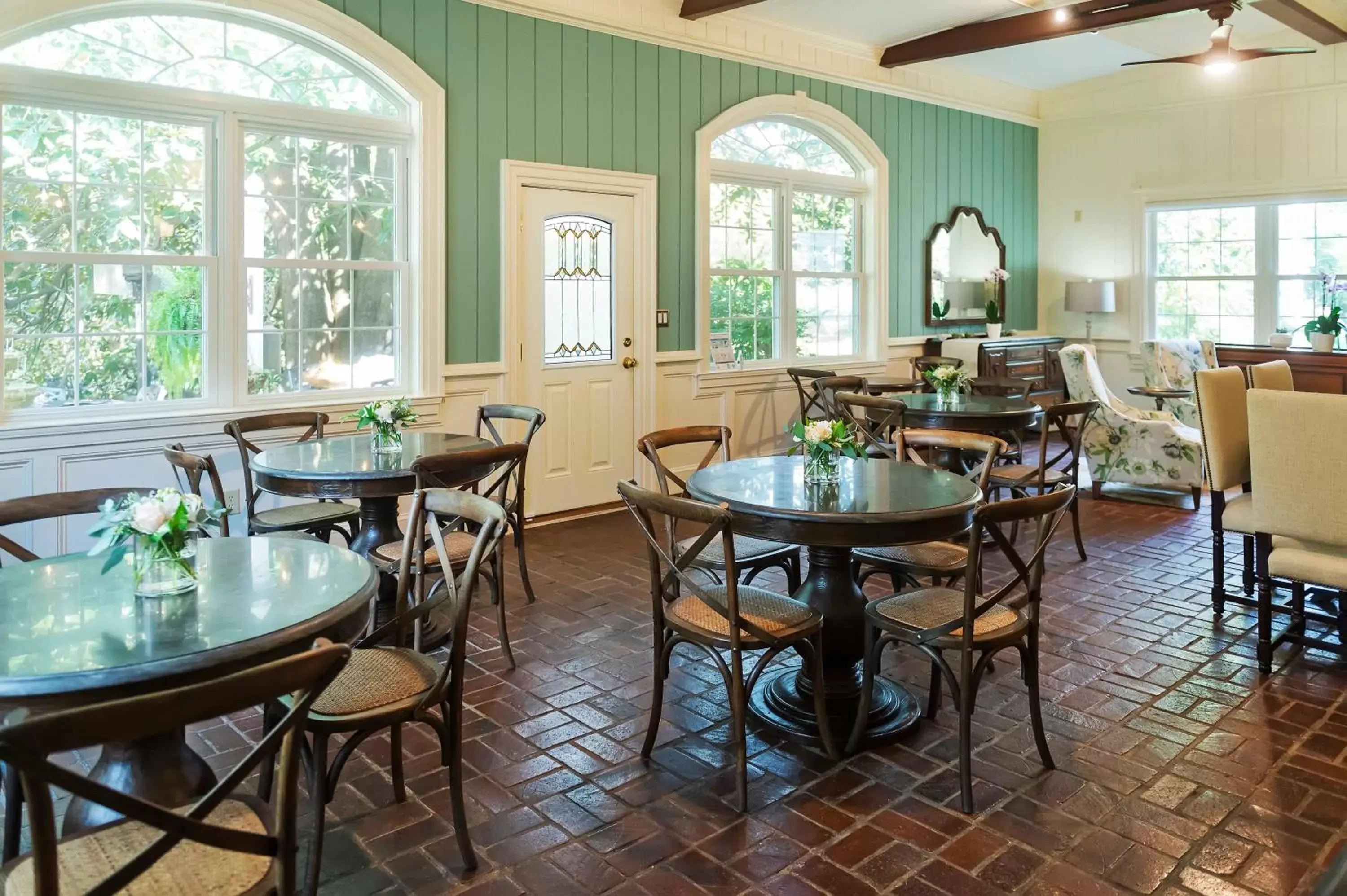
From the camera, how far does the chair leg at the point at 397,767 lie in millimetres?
2914

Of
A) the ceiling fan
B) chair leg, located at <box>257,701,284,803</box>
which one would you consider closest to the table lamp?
the ceiling fan

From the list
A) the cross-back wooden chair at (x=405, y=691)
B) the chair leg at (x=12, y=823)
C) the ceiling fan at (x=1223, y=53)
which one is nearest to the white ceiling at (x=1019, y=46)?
the ceiling fan at (x=1223, y=53)

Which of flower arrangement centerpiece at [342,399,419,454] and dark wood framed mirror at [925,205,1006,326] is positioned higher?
dark wood framed mirror at [925,205,1006,326]

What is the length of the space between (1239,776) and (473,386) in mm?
4646

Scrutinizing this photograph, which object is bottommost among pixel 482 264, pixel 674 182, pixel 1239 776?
pixel 1239 776

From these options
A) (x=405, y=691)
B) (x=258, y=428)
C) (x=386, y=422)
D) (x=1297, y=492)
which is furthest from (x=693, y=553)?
(x=258, y=428)

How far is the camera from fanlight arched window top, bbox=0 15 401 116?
4.87m

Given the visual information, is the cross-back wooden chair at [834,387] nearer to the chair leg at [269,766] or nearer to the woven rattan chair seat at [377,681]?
the woven rattan chair seat at [377,681]

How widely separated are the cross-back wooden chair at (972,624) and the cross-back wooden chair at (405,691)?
1264 mm

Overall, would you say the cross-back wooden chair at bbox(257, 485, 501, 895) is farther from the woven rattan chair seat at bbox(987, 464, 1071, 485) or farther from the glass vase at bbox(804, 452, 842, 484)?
the woven rattan chair seat at bbox(987, 464, 1071, 485)

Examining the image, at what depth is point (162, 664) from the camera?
192 cm

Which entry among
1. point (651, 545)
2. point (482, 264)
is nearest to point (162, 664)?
point (651, 545)

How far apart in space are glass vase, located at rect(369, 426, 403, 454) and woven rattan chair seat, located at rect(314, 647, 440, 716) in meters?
1.71

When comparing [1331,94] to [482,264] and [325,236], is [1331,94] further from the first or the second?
[325,236]
